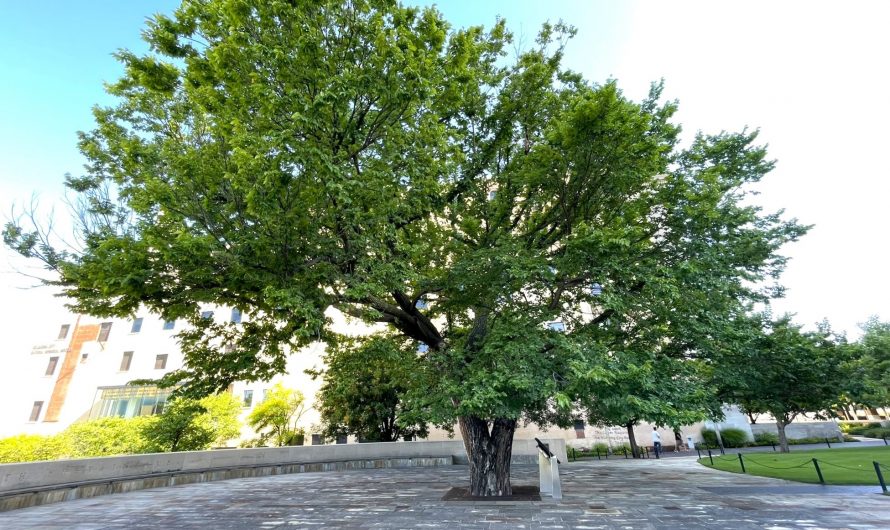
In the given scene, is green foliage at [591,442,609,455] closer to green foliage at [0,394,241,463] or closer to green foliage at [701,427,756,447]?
green foliage at [701,427,756,447]

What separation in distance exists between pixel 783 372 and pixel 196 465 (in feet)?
69.7

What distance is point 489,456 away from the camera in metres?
11.2

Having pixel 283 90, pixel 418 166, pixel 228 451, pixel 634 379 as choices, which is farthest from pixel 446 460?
pixel 283 90

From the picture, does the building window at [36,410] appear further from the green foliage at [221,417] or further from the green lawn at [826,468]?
the green lawn at [826,468]

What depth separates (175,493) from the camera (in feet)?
41.4

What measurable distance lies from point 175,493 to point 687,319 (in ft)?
51.8

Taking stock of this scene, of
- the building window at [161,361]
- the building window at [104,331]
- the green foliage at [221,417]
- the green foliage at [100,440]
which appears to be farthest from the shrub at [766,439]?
the building window at [104,331]

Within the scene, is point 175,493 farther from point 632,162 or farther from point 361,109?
point 632,162

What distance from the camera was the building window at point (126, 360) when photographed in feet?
114

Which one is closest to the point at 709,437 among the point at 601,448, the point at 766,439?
the point at 766,439

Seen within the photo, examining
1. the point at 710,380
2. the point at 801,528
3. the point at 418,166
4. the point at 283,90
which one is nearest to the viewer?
the point at 801,528

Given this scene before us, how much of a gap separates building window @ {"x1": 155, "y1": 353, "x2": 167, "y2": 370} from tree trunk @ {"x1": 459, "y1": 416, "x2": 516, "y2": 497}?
1359 inches

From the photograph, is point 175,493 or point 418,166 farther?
point 175,493

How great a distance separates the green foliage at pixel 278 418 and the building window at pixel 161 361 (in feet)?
43.0
